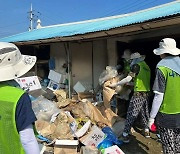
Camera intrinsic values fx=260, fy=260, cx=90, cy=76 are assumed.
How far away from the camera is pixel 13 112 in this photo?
5.36ft

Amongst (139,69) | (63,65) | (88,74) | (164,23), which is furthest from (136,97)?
(63,65)

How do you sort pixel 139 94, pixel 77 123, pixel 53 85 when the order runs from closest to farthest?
pixel 139 94, pixel 77 123, pixel 53 85

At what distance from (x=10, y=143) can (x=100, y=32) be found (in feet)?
14.4

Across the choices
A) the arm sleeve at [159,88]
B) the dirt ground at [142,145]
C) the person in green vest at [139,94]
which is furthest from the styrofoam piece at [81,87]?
the arm sleeve at [159,88]

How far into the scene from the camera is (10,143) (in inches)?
67.1

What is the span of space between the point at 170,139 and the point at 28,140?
2179mm

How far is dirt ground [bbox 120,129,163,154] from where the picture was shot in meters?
4.97

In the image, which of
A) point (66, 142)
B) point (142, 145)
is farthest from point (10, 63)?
point (142, 145)

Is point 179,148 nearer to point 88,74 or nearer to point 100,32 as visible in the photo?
point 100,32

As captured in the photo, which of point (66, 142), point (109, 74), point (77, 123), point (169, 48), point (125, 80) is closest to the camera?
Result: point (169, 48)

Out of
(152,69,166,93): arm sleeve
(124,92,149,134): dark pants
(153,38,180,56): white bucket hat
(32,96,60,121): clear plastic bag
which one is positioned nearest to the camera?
(152,69,166,93): arm sleeve

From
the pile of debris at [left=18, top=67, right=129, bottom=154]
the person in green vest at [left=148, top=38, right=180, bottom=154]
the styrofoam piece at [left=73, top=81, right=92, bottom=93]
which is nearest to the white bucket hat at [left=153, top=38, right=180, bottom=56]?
the person in green vest at [left=148, top=38, right=180, bottom=154]

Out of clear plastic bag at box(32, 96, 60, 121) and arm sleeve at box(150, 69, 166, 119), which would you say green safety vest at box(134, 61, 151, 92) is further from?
clear plastic bag at box(32, 96, 60, 121)

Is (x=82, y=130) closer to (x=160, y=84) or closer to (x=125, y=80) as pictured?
(x=125, y=80)
